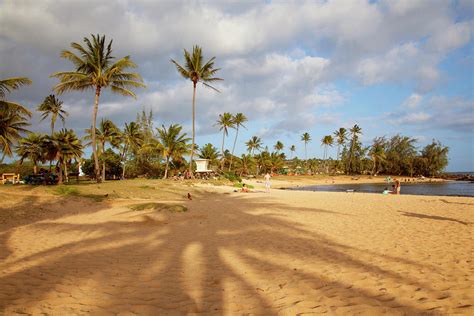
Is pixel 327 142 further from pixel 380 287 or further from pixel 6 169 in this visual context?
pixel 380 287

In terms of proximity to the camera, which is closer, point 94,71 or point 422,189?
point 94,71

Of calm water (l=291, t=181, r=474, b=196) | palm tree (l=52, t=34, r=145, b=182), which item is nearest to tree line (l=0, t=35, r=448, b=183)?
palm tree (l=52, t=34, r=145, b=182)

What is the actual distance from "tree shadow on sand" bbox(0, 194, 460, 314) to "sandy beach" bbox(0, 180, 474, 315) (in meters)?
0.02

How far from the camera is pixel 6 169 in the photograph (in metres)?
44.8

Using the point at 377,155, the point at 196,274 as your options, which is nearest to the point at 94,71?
the point at 196,274

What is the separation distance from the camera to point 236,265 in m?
5.46

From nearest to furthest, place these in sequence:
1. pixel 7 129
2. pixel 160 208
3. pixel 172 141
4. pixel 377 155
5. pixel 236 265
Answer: pixel 236 265 → pixel 160 208 → pixel 7 129 → pixel 172 141 → pixel 377 155

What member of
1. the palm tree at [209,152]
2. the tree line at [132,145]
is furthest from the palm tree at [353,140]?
the palm tree at [209,152]

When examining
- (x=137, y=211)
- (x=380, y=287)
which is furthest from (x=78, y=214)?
(x=380, y=287)

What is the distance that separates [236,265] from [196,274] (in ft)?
2.97

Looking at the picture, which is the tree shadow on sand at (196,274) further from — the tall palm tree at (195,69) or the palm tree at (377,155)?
the palm tree at (377,155)

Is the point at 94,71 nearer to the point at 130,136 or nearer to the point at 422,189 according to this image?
the point at 130,136

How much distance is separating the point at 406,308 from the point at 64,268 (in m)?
5.97

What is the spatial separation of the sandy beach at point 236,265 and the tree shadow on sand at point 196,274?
2cm
